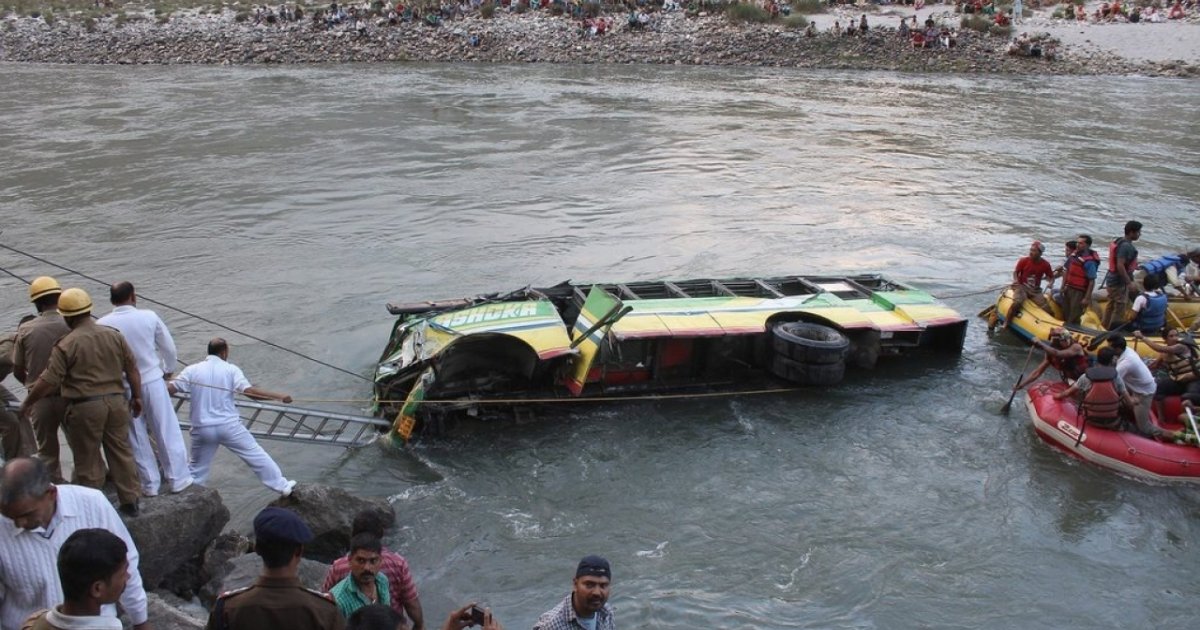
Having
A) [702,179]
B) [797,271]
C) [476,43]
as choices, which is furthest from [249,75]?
[797,271]

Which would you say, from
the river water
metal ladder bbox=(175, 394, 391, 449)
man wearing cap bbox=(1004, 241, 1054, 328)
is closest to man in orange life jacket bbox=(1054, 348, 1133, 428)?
the river water

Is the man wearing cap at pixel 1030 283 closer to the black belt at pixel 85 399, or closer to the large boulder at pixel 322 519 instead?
the large boulder at pixel 322 519

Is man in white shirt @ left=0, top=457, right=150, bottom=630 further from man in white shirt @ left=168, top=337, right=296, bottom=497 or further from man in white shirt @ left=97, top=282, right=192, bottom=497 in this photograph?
man in white shirt @ left=168, top=337, right=296, bottom=497

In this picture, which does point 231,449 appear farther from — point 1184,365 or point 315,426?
point 1184,365

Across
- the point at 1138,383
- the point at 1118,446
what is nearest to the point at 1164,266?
the point at 1138,383

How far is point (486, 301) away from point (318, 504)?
513 cm

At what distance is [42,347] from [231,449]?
1935mm

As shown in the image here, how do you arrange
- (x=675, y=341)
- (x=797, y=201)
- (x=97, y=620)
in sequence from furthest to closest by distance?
(x=797, y=201) < (x=675, y=341) < (x=97, y=620)

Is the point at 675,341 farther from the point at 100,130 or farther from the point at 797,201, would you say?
the point at 100,130

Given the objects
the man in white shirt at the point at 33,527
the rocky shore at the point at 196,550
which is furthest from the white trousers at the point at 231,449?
the man in white shirt at the point at 33,527

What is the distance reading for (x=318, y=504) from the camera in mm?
8281

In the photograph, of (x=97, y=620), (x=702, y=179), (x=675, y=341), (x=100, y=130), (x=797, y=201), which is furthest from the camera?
(x=100, y=130)

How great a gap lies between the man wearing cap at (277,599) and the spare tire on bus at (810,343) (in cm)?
893

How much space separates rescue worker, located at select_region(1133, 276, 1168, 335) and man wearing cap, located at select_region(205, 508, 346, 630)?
1231 centimetres
